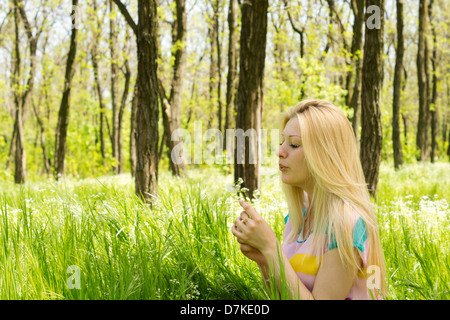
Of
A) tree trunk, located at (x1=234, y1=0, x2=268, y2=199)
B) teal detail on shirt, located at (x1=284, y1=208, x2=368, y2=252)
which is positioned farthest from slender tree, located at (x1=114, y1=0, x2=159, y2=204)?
teal detail on shirt, located at (x1=284, y1=208, x2=368, y2=252)

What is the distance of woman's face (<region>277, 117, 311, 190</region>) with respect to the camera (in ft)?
7.05

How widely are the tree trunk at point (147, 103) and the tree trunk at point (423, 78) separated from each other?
1434cm

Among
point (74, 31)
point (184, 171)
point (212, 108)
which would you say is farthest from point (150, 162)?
point (212, 108)

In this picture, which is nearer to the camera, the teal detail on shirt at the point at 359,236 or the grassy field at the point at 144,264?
the teal detail on shirt at the point at 359,236

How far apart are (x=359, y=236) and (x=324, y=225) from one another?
0.56 feet

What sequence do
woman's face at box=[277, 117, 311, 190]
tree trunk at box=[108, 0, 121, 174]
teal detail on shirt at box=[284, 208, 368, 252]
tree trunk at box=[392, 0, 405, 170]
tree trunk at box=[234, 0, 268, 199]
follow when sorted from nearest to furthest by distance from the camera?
1. teal detail on shirt at box=[284, 208, 368, 252]
2. woman's face at box=[277, 117, 311, 190]
3. tree trunk at box=[234, 0, 268, 199]
4. tree trunk at box=[392, 0, 405, 170]
5. tree trunk at box=[108, 0, 121, 174]

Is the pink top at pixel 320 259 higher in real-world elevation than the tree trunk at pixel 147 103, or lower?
lower

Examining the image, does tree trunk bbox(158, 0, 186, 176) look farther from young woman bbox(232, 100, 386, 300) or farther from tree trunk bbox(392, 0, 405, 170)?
young woman bbox(232, 100, 386, 300)

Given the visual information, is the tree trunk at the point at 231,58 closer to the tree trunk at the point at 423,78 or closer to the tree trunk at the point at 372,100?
the tree trunk at the point at 423,78

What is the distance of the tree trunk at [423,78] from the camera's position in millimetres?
16797

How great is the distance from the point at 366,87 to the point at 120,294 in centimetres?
571

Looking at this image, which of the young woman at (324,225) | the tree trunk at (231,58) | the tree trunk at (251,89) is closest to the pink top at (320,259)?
the young woman at (324,225)

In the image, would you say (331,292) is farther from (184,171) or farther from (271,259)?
(184,171)

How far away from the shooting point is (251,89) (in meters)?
6.48
